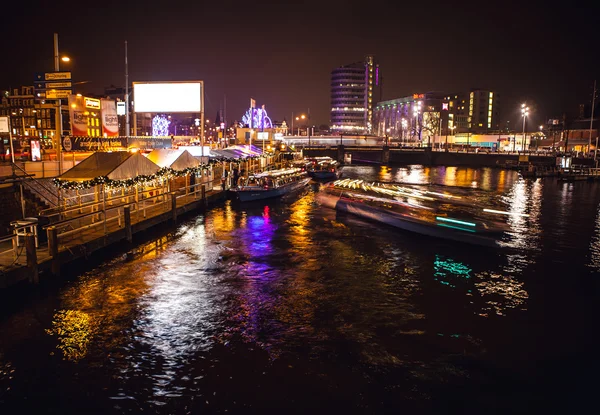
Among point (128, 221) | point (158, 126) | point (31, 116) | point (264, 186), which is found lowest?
point (128, 221)

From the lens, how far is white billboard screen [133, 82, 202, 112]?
123 ft

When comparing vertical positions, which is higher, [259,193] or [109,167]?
[109,167]

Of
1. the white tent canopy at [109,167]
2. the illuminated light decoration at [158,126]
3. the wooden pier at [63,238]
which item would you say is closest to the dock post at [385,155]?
the illuminated light decoration at [158,126]

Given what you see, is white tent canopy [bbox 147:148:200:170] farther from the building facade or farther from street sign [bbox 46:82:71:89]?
the building facade

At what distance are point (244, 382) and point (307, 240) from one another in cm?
1441

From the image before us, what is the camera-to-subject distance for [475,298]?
15.1m

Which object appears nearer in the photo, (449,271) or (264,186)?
(449,271)

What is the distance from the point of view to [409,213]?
27469 mm

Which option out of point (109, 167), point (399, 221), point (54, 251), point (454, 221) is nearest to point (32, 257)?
point (54, 251)

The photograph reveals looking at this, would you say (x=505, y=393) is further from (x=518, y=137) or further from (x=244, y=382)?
(x=518, y=137)

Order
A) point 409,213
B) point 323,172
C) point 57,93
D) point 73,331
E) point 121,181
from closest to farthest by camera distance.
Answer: point 73,331 → point 57,93 → point 121,181 → point 409,213 → point 323,172

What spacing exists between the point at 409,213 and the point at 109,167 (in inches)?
667

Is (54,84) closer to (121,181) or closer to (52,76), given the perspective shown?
(52,76)

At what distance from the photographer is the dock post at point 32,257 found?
14.0 meters
